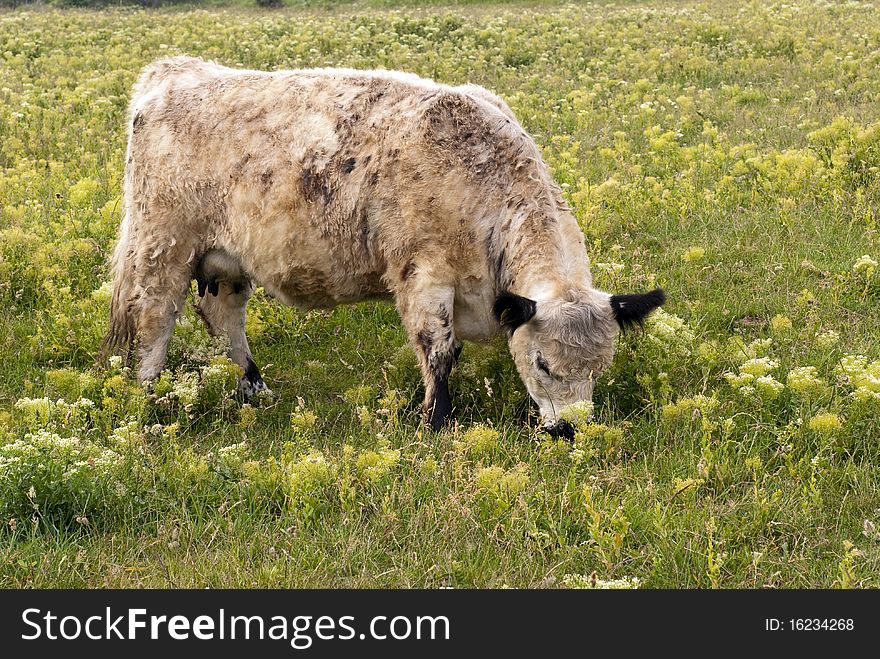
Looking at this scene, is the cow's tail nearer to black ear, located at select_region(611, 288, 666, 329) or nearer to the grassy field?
the grassy field

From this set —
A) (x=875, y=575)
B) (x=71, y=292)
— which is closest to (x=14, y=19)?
(x=71, y=292)

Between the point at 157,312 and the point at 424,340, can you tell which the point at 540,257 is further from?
the point at 157,312

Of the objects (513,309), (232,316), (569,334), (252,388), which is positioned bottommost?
(252,388)

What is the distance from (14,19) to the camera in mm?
29219

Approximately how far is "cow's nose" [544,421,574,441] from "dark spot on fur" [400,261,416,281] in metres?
1.40

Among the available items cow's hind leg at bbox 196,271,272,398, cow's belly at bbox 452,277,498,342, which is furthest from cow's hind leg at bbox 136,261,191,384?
cow's belly at bbox 452,277,498,342

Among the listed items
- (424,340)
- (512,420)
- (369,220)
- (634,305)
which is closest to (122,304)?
(369,220)

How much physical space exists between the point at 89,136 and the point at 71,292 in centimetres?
571

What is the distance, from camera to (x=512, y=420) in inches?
281

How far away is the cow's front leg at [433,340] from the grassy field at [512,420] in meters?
0.22

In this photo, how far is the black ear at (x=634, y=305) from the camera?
6414 millimetres

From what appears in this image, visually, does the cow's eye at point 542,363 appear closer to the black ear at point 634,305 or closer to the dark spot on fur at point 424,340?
the black ear at point 634,305

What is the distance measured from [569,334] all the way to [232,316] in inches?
130

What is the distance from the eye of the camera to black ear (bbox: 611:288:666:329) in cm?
641
